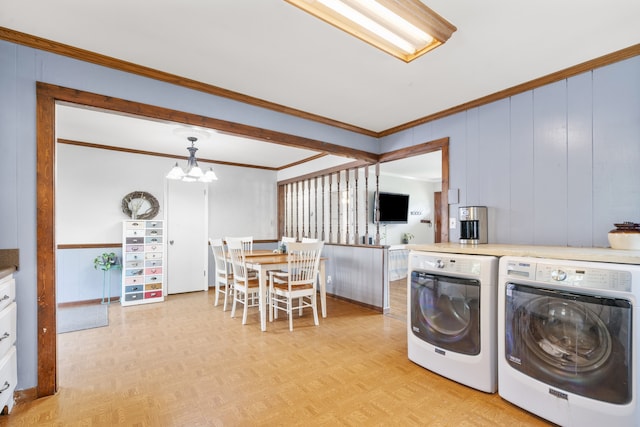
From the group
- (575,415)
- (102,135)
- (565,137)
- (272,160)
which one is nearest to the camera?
(575,415)

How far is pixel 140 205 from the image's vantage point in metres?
5.13

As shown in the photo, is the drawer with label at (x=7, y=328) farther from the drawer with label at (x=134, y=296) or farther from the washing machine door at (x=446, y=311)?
the drawer with label at (x=134, y=296)

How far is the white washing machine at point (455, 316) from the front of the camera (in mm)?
2131

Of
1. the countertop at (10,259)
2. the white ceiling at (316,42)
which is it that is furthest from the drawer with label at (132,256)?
the white ceiling at (316,42)

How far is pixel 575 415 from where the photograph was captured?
170 centimetres

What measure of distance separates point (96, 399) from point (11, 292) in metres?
0.90

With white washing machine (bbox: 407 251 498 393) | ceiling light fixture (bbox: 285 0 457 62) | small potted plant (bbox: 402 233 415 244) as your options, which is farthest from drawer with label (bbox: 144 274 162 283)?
small potted plant (bbox: 402 233 415 244)

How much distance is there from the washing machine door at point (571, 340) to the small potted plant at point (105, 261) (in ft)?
17.0

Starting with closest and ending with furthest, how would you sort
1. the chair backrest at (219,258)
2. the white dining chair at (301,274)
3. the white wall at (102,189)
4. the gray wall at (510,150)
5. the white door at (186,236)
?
the gray wall at (510,150) → the white dining chair at (301,274) → the chair backrest at (219,258) → the white wall at (102,189) → the white door at (186,236)

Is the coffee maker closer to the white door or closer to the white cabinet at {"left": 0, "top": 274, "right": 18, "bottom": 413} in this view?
the white cabinet at {"left": 0, "top": 274, "right": 18, "bottom": 413}

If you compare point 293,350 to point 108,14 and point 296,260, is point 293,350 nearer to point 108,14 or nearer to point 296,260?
point 296,260

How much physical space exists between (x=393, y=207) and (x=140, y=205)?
4883mm

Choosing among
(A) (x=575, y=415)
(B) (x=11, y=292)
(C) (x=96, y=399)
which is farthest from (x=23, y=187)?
(A) (x=575, y=415)

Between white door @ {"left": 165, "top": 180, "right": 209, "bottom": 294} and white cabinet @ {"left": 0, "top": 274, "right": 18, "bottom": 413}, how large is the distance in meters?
3.49
